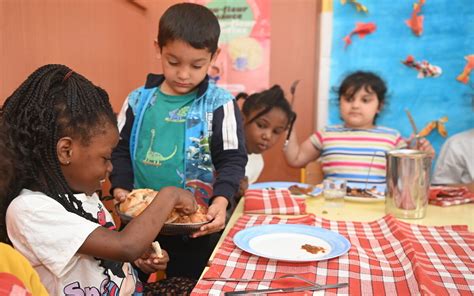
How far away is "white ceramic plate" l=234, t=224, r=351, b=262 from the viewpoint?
3.18 feet

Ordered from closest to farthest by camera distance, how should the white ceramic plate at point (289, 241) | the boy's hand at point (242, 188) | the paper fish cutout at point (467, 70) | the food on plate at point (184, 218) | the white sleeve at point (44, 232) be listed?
1. the white sleeve at point (44, 232)
2. the white ceramic plate at point (289, 241)
3. the food on plate at point (184, 218)
4. the boy's hand at point (242, 188)
5. the paper fish cutout at point (467, 70)

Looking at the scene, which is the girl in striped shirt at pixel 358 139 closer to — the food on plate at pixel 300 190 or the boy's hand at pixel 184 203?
the food on plate at pixel 300 190

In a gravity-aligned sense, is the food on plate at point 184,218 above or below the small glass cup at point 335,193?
above

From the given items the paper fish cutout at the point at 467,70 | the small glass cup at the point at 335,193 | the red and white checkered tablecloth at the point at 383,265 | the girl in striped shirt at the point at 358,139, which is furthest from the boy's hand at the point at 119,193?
the paper fish cutout at the point at 467,70

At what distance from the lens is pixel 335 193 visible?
1.49m

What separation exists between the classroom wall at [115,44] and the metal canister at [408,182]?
1.17m

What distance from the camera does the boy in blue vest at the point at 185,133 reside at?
1360mm

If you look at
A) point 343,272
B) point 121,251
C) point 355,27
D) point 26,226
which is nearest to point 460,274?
point 343,272

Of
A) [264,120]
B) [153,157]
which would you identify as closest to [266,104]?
[264,120]

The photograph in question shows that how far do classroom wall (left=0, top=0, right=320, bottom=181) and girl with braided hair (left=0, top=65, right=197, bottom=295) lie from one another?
22.9 inches

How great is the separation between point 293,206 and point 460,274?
21.0 inches

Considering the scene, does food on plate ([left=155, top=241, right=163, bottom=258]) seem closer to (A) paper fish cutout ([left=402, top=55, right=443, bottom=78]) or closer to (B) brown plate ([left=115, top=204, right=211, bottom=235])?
(B) brown plate ([left=115, top=204, right=211, bottom=235])

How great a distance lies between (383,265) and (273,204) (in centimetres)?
45

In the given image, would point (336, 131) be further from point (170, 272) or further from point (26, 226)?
point (26, 226)
